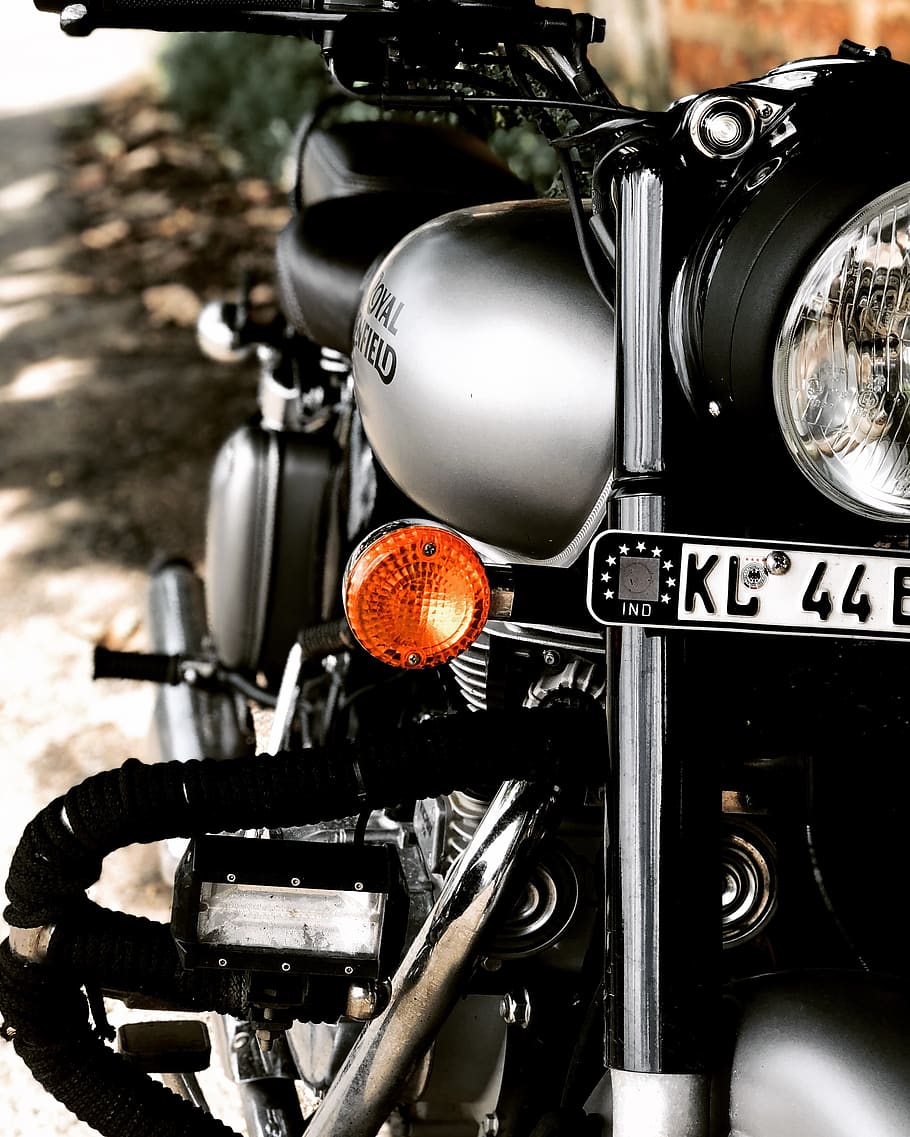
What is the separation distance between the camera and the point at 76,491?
360 cm

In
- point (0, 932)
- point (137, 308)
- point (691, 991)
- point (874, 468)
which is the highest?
point (874, 468)

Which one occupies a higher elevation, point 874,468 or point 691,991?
point 874,468

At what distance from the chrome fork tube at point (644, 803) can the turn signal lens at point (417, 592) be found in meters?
0.13

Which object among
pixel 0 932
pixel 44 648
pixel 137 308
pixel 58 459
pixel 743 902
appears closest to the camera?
pixel 743 902

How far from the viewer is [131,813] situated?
0.97m

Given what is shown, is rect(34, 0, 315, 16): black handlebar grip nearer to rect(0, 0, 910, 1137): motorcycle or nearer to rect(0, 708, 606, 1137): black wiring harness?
rect(0, 0, 910, 1137): motorcycle

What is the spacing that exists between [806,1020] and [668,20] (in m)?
3.72

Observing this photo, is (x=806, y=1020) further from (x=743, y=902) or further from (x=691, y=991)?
(x=743, y=902)

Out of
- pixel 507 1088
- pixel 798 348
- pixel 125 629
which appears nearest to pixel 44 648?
pixel 125 629

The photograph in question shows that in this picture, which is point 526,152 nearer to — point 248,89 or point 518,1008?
point 248,89

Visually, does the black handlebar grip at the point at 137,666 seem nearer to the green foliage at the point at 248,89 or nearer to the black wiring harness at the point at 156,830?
the black wiring harness at the point at 156,830

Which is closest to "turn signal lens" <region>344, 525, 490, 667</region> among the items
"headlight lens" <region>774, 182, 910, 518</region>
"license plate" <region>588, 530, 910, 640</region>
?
"license plate" <region>588, 530, 910, 640</region>

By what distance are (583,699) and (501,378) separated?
0.30 m

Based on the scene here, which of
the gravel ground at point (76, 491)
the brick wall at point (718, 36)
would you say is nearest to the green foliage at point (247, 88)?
the gravel ground at point (76, 491)
